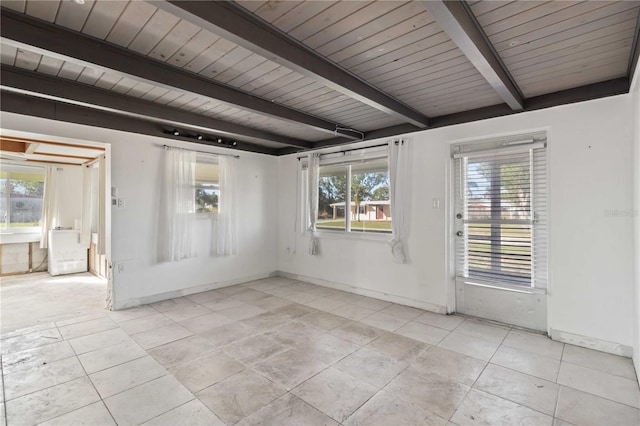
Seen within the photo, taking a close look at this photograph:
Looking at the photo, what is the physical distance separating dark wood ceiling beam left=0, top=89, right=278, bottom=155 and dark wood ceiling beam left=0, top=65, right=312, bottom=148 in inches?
21.0

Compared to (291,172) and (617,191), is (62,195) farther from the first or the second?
(617,191)

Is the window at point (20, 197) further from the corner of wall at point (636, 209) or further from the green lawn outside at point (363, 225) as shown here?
the corner of wall at point (636, 209)

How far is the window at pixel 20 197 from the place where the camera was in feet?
19.6

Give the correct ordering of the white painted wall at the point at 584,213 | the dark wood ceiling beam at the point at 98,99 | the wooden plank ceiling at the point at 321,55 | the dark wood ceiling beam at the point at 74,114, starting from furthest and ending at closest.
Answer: the dark wood ceiling beam at the point at 74,114 → the white painted wall at the point at 584,213 → the dark wood ceiling beam at the point at 98,99 → the wooden plank ceiling at the point at 321,55

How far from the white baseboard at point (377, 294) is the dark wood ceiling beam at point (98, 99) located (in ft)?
9.08

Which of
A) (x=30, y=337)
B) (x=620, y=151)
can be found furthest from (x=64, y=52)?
(x=620, y=151)

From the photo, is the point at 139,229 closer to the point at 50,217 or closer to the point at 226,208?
the point at 226,208

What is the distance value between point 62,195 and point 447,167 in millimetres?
7582

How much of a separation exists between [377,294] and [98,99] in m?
4.15

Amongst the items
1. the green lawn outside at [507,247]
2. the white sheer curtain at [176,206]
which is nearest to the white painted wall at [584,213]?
the green lawn outside at [507,247]

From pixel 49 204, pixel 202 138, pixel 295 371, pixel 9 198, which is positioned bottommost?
pixel 295 371

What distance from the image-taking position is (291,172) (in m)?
5.71

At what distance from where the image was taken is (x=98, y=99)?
2996 mm

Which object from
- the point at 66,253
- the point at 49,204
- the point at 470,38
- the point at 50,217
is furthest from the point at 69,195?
the point at 470,38
